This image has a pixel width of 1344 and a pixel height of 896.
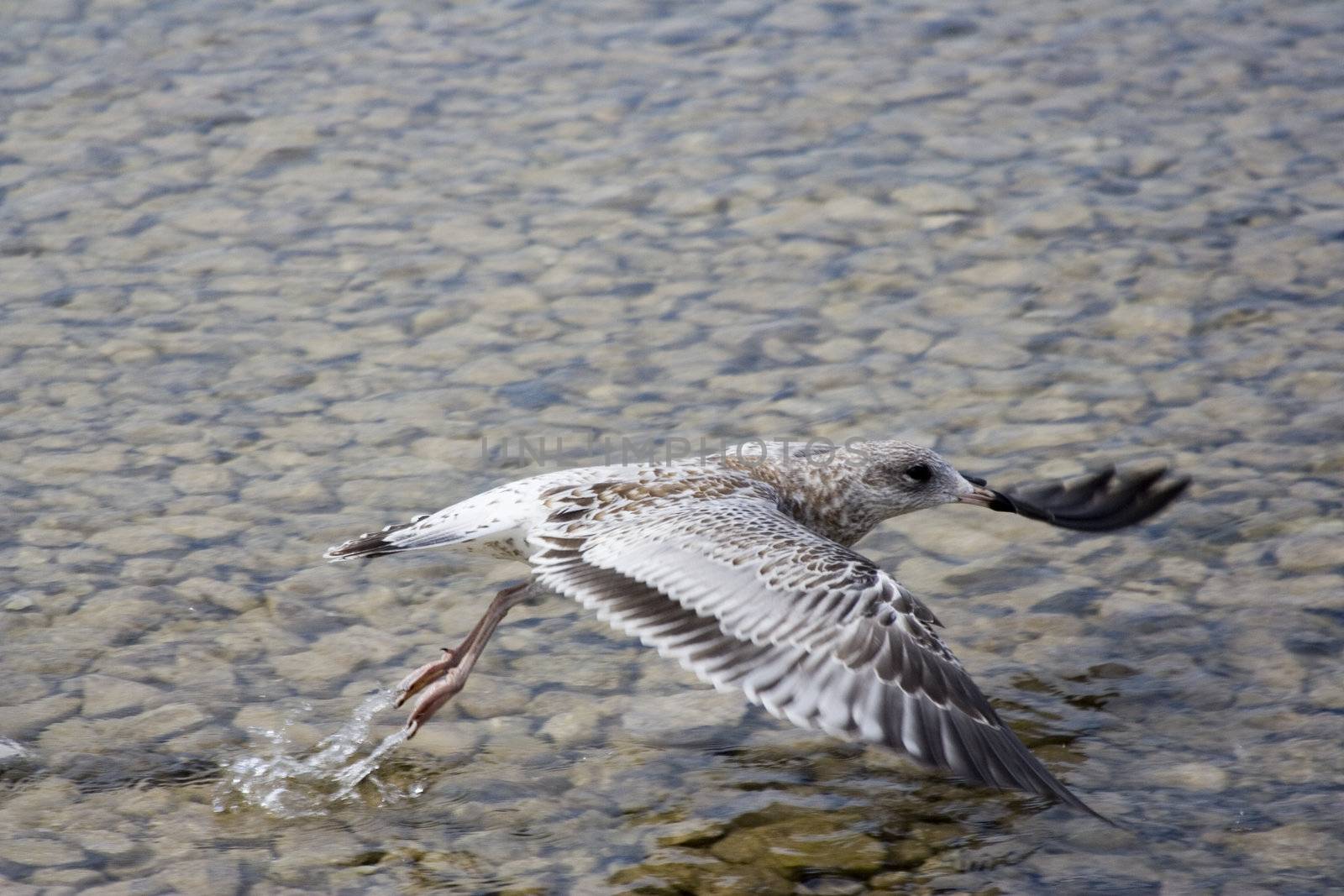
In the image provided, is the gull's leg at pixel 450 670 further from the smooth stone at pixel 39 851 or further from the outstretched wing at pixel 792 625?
the smooth stone at pixel 39 851

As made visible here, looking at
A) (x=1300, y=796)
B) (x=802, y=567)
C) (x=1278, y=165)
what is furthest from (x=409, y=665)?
(x=1278, y=165)

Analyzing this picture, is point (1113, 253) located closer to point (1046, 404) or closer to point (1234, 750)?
point (1046, 404)

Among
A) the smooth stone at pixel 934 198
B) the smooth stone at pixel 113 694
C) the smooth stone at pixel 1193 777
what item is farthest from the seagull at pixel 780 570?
the smooth stone at pixel 934 198

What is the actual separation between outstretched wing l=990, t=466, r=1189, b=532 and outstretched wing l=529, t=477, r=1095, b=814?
1.28 m

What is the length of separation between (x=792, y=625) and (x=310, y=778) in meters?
1.77

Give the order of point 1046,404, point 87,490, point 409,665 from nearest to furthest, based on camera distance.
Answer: point 409,665 → point 87,490 → point 1046,404

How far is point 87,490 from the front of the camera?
294 inches

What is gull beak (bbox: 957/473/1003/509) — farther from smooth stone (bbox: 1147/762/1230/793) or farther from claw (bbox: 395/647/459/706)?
claw (bbox: 395/647/459/706)

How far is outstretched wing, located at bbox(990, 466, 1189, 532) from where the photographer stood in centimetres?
659

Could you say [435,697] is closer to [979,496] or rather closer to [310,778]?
[310,778]

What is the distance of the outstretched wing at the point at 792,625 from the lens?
500 cm

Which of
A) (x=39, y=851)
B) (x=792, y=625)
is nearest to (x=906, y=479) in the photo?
(x=792, y=625)

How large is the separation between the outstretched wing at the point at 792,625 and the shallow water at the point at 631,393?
52 cm

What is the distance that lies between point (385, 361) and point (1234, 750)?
4.55m
